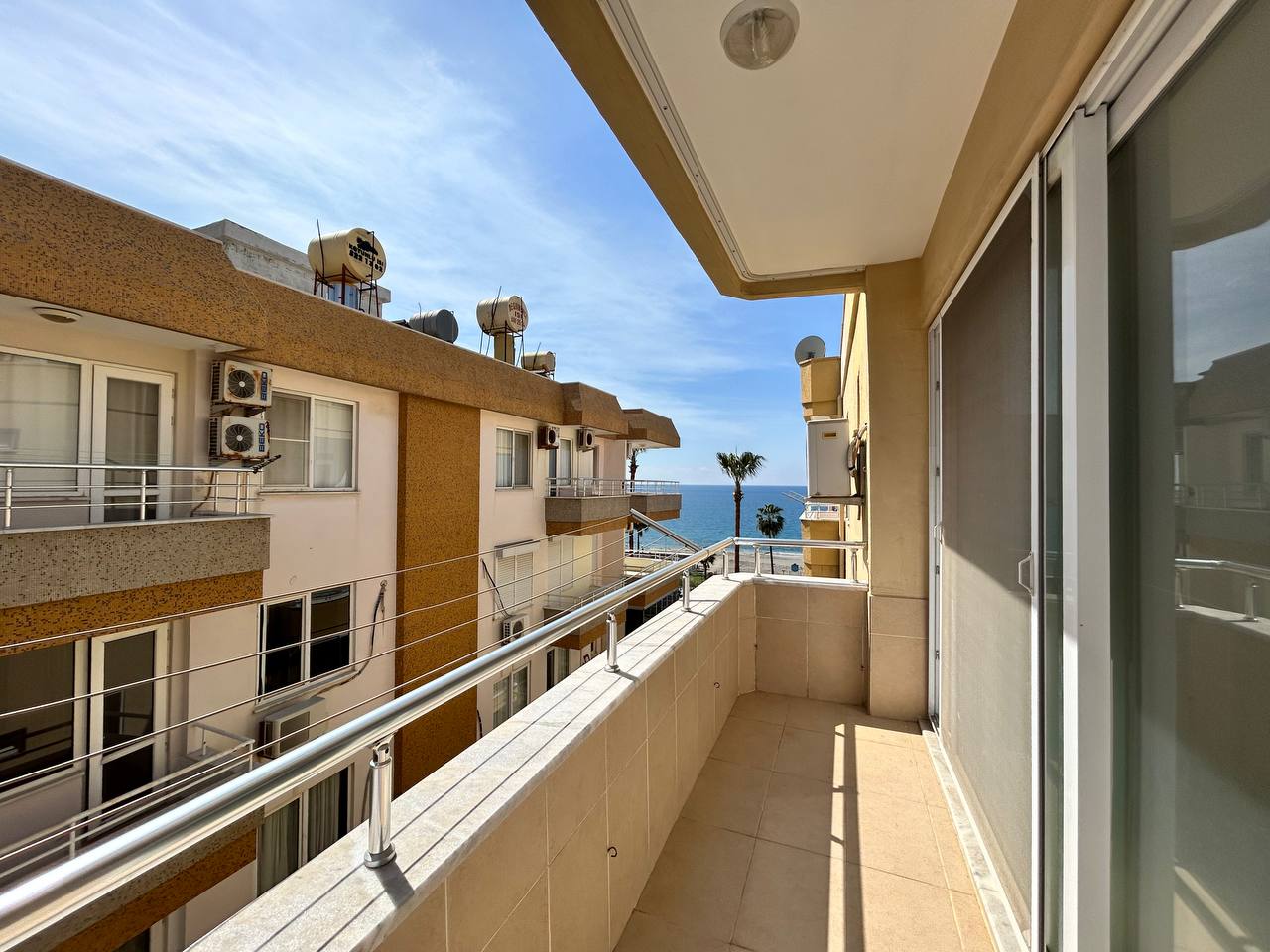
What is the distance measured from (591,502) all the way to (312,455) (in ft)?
16.2

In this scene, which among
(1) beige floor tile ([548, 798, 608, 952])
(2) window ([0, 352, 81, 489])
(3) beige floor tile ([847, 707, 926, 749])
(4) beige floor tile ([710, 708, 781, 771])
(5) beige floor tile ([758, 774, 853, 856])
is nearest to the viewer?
(1) beige floor tile ([548, 798, 608, 952])

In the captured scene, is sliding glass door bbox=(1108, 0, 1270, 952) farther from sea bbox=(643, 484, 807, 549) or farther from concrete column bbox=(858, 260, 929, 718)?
sea bbox=(643, 484, 807, 549)

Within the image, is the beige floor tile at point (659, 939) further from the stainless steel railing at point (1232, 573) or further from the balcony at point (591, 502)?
the balcony at point (591, 502)

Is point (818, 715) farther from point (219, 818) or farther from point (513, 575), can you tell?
point (513, 575)

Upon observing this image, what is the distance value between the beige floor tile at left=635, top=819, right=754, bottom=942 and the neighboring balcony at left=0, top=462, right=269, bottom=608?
3.45 meters

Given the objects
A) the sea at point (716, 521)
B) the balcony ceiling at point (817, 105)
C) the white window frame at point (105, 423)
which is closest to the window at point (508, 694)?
the white window frame at point (105, 423)

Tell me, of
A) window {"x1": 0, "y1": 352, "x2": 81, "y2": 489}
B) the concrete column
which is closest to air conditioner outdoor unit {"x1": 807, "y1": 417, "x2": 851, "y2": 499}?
the concrete column

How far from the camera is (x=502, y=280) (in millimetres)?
9453

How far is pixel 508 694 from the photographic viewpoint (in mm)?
7918

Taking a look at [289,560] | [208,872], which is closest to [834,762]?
[208,872]

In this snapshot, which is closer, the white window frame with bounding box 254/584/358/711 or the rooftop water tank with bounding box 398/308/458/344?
the white window frame with bounding box 254/584/358/711

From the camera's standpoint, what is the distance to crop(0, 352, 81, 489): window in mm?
3518

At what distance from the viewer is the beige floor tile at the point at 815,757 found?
2.75 meters

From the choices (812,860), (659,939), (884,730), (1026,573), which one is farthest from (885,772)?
(1026,573)
